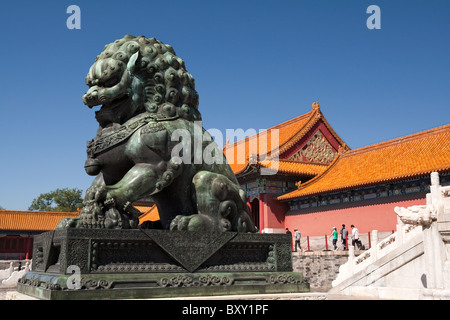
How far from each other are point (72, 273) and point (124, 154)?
1.18m

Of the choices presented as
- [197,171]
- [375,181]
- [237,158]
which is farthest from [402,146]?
[197,171]

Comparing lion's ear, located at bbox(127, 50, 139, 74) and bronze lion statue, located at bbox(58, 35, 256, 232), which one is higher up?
lion's ear, located at bbox(127, 50, 139, 74)

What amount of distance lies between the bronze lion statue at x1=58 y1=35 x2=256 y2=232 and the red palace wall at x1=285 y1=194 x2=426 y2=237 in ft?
49.8

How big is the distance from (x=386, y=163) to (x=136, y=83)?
58.7ft

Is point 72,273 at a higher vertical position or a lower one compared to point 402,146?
lower

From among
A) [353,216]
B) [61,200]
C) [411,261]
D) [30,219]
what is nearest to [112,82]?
[411,261]

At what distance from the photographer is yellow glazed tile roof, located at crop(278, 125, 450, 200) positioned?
17.5 meters

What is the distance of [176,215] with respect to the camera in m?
4.23

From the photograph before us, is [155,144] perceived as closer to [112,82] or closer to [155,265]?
[112,82]

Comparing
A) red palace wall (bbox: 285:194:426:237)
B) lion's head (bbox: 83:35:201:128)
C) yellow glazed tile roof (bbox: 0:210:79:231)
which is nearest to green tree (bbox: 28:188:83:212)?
yellow glazed tile roof (bbox: 0:210:79:231)

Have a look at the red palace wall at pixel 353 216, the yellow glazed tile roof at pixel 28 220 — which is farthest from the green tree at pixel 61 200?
the red palace wall at pixel 353 216

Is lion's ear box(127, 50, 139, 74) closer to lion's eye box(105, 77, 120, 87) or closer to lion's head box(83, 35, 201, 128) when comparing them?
lion's head box(83, 35, 201, 128)
